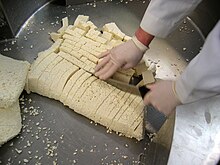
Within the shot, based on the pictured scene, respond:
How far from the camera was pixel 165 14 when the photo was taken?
1.17m

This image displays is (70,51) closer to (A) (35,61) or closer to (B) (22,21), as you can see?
(A) (35,61)

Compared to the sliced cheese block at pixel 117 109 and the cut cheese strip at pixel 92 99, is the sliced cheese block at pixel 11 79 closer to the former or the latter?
the cut cheese strip at pixel 92 99

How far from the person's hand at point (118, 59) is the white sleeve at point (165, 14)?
0.36 feet

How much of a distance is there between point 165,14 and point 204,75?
0.96 feet

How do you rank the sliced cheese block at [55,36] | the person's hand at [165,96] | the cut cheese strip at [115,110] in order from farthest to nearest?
the sliced cheese block at [55,36] → the cut cheese strip at [115,110] → the person's hand at [165,96]

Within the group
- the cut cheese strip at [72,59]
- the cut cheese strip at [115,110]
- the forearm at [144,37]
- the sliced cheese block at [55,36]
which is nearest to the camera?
the forearm at [144,37]

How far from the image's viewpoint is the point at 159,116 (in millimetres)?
1436

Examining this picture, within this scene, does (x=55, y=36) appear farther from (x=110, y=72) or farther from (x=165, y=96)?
(x=165, y=96)

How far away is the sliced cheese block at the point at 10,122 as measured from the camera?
53.7 inches

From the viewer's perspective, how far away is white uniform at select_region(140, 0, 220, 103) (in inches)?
37.3

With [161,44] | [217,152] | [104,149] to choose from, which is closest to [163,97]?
[217,152]

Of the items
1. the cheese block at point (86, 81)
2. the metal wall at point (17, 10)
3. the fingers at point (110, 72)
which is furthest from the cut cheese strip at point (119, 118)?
the metal wall at point (17, 10)

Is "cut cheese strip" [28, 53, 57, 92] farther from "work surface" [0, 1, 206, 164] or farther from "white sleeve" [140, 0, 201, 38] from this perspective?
"white sleeve" [140, 0, 201, 38]

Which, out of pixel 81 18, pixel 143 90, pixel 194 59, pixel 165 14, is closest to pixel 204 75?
pixel 194 59
